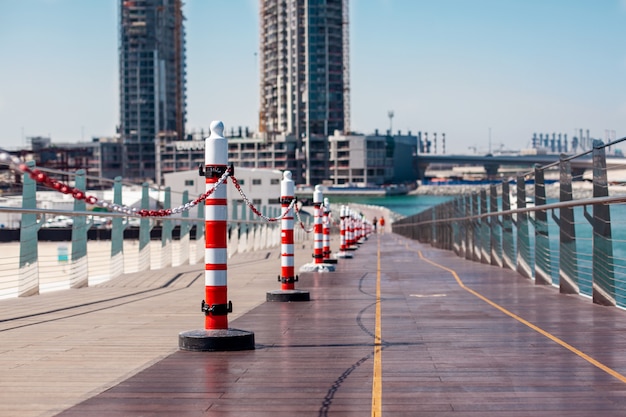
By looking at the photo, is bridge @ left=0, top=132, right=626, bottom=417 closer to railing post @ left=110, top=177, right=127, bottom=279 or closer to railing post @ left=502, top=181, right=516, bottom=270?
railing post @ left=110, top=177, right=127, bottom=279

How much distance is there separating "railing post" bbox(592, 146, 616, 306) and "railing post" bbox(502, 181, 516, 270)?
923 cm

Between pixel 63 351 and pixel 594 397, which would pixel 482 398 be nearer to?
pixel 594 397

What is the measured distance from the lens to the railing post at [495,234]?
2611cm

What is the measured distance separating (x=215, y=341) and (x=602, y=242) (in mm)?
6804

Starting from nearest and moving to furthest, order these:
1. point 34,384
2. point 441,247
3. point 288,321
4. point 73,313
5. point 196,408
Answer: point 196,408 → point 34,384 → point 288,321 → point 73,313 → point 441,247

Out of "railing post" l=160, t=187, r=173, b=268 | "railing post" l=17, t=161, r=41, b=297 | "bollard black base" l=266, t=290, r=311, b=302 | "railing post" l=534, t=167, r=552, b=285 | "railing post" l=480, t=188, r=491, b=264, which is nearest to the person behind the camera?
"bollard black base" l=266, t=290, r=311, b=302

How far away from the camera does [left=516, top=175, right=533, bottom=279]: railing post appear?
21144mm

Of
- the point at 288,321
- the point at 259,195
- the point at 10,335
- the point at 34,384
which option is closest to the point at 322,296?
the point at 288,321

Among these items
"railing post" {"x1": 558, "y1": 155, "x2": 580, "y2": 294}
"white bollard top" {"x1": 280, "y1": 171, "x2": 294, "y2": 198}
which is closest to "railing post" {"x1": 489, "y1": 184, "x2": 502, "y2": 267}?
"railing post" {"x1": 558, "y1": 155, "x2": 580, "y2": 294}

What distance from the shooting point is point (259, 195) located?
525ft

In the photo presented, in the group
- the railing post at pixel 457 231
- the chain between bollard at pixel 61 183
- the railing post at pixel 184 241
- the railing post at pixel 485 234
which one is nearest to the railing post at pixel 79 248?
the chain between bollard at pixel 61 183

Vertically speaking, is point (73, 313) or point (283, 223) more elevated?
point (283, 223)

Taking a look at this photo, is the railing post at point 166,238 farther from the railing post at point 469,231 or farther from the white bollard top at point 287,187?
the railing post at point 469,231

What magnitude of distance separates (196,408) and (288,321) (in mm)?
5593
